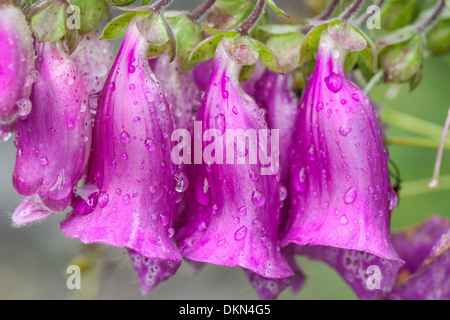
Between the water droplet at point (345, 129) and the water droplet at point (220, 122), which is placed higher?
the water droplet at point (220, 122)

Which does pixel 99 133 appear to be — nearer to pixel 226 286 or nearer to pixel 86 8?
pixel 86 8

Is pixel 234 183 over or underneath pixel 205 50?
underneath

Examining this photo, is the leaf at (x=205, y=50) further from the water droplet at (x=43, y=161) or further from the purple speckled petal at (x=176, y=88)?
the water droplet at (x=43, y=161)

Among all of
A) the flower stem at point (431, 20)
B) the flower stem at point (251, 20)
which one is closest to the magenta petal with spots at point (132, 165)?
the flower stem at point (251, 20)

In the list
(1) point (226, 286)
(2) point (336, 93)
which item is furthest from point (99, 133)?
(1) point (226, 286)

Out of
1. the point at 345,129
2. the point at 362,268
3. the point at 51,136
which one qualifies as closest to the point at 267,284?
the point at 362,268

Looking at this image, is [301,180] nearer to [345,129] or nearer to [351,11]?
[345,129]
